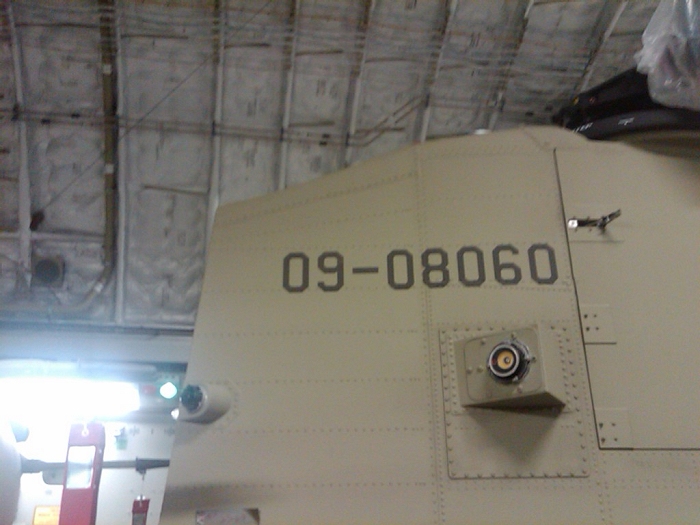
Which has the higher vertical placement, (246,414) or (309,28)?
(309,28)

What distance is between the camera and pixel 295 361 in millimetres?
3203

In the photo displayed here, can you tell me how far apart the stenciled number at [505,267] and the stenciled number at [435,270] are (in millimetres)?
277

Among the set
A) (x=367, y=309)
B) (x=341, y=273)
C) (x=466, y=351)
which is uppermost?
(x=341, y=273)

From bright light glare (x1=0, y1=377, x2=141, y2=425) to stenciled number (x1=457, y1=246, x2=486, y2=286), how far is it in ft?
14.5

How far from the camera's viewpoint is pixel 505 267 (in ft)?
10.9

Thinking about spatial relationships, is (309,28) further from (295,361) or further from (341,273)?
(295,361)

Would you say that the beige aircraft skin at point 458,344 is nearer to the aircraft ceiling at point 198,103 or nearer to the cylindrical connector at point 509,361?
the cylindrical connector at point 509,361

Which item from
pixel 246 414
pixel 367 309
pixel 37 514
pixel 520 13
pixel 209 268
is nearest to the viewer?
pixel 246 414

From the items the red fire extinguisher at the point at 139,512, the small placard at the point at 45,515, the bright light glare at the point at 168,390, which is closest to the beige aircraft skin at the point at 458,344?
the red fire extinguisher at the point at 139,512

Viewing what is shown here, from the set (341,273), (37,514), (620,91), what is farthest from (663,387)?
(37,514)

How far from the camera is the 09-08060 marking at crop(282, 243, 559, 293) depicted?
130 inches

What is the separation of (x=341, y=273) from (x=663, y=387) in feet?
5.91

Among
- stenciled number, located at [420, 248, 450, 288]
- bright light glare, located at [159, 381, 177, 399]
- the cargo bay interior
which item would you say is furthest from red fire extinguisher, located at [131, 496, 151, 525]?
stenciled number, located at [420, 248, 450, 288]

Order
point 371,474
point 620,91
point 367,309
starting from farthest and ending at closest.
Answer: point 620,91 → point 367,309 → point 371,474
